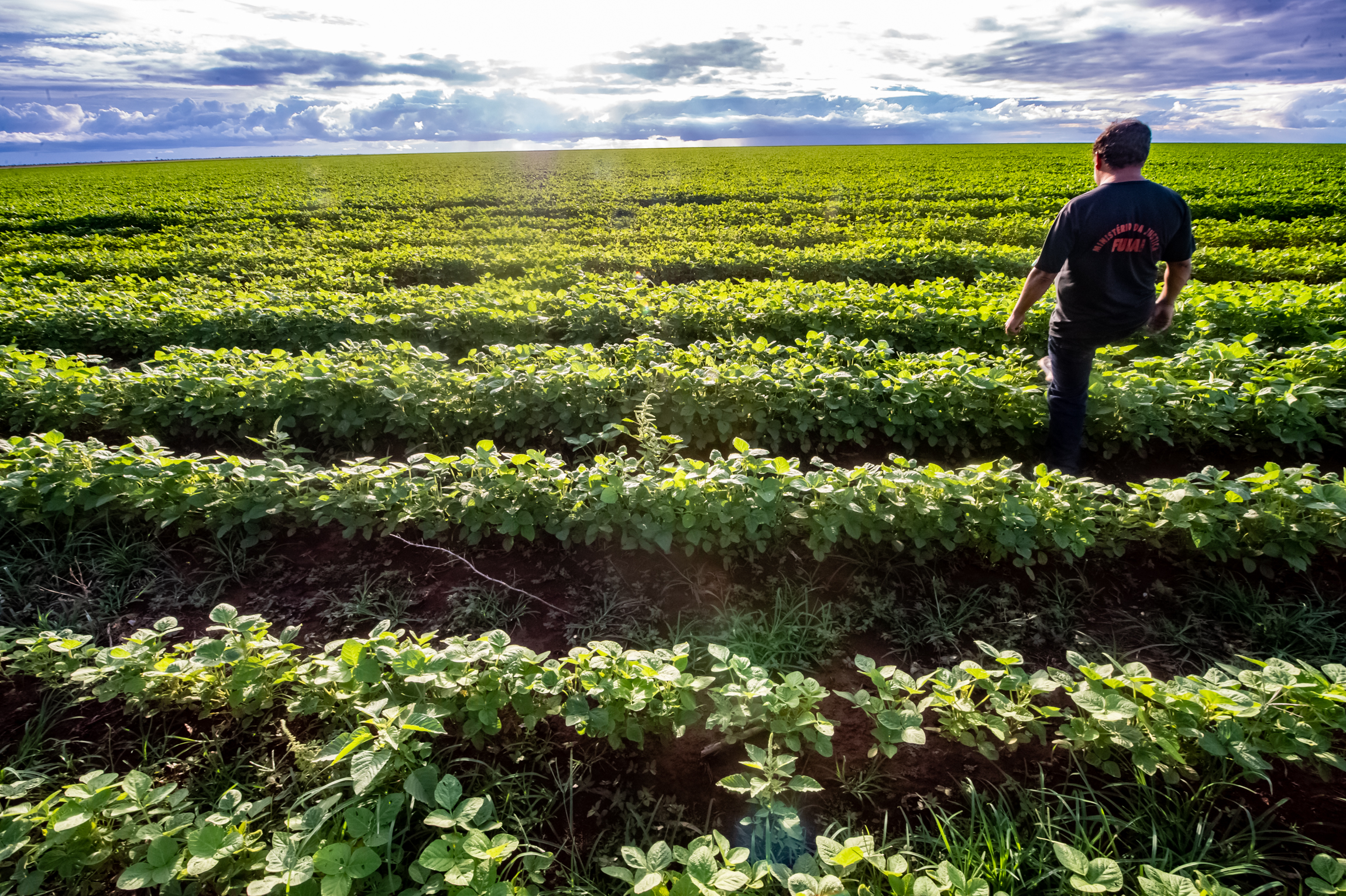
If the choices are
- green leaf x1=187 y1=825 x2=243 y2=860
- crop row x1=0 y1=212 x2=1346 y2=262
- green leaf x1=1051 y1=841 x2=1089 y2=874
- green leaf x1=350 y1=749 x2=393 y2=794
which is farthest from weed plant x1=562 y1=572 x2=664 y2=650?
crop row x1=0 y1=212 x2=1346 y2=262

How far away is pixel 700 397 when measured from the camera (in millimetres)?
4656

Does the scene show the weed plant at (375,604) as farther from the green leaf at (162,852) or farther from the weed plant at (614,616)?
the green leaf at (162,852)

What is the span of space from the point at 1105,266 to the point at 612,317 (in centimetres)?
481

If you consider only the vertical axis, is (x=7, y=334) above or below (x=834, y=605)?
above

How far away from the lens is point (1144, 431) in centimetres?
430

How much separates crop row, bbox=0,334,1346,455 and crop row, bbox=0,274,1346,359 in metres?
1.34

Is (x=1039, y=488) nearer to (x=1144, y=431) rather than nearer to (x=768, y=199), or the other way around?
(x=1144, y=431)

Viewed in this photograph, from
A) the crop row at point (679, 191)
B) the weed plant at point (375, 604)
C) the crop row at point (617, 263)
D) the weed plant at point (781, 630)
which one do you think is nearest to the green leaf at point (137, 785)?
the weed plant at point (375, 604)

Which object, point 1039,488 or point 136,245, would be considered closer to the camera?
point 1039,488

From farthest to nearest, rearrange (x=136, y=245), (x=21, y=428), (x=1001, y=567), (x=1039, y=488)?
(x=136, y=245) → (x=21, y=428) → (x=1001, y=567) → (x=1039, y=488)

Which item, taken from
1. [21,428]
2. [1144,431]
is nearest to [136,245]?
[21,428]

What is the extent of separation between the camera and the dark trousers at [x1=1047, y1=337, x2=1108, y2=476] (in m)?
4.04

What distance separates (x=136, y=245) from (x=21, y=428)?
Answer: 562 inches

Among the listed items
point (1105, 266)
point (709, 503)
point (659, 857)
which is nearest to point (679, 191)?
point (1105, 266)
